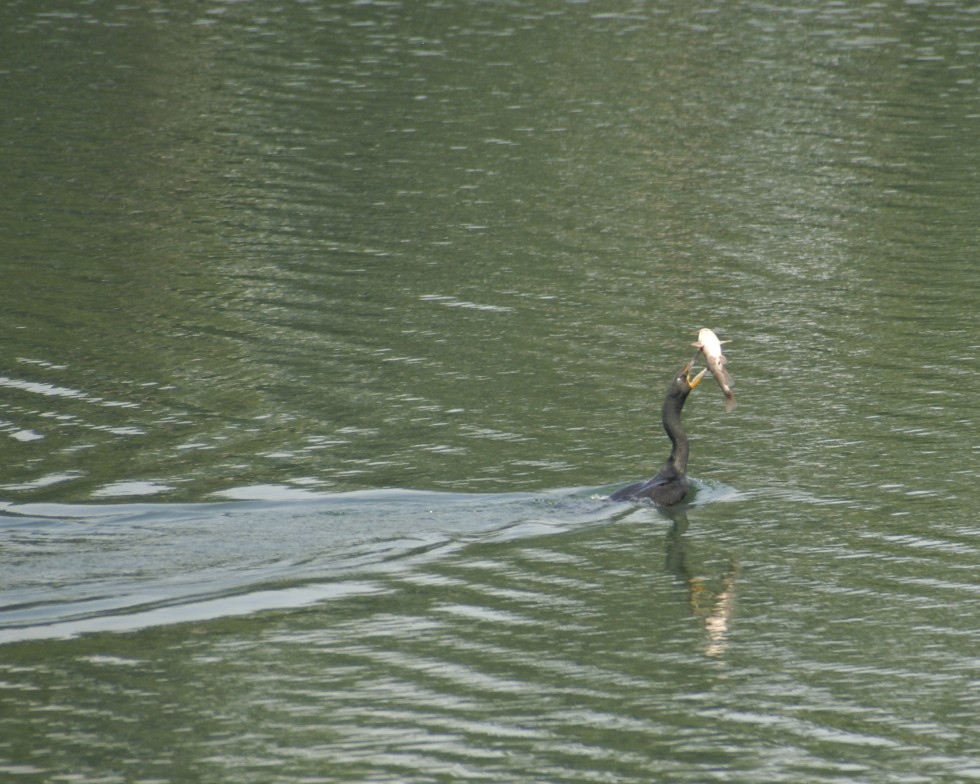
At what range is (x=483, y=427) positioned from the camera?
17781 millimetres

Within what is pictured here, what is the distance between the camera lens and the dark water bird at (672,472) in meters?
15.5

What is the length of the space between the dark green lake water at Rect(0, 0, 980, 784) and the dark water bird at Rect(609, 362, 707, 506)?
24 cm

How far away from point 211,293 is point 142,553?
963 cm

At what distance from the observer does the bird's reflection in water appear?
12.6 m

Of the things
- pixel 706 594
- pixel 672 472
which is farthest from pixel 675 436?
pixel 706 594

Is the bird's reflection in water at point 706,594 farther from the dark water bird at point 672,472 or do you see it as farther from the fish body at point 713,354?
the fish body at point 713,354

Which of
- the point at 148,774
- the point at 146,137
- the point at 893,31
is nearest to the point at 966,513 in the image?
the point at 148,774

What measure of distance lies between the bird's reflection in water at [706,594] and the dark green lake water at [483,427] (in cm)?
5

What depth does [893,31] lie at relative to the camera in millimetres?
43406

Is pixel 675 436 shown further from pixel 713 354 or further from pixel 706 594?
pixel 706 594

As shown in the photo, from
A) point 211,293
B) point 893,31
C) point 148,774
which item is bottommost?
point 148,774

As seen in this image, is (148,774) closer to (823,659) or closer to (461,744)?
(461,744)

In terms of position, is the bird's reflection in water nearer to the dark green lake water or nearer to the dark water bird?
the dark green lake water

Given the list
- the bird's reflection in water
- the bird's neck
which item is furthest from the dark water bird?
the bird's reflection in water
